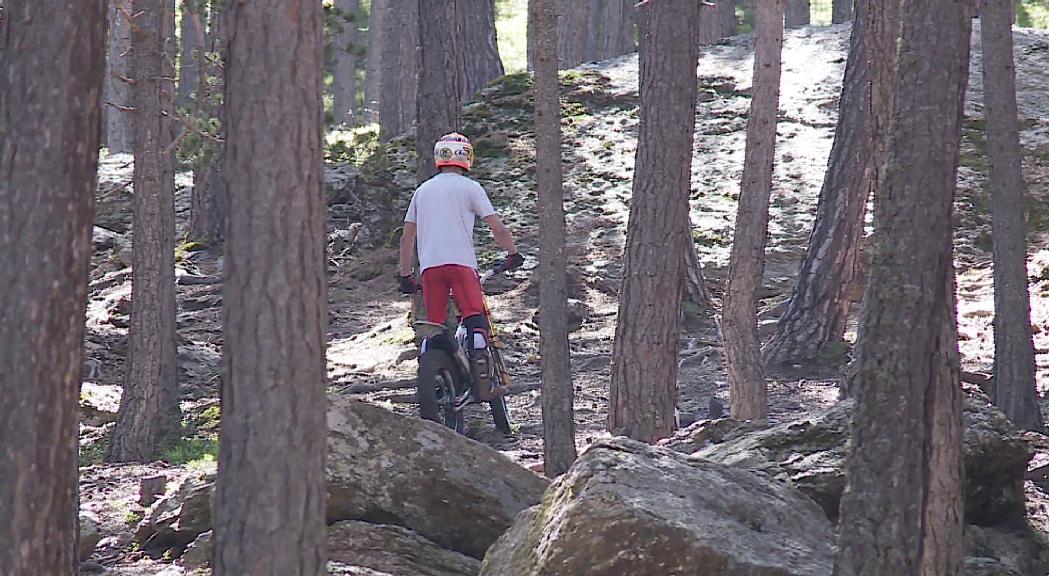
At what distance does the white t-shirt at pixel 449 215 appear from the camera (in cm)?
840

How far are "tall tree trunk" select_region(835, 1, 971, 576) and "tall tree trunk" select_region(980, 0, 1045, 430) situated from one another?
5391 millimetres

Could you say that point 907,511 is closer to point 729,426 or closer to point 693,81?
→ point 729,426

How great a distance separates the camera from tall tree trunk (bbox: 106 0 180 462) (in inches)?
404

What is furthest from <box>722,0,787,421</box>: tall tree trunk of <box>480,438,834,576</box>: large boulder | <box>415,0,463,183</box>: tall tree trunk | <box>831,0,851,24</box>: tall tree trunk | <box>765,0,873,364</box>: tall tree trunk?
<box>831,0,851,24</box>: tall tree trunk

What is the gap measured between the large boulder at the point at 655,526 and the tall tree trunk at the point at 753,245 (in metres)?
3.56

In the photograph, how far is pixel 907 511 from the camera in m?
4.42

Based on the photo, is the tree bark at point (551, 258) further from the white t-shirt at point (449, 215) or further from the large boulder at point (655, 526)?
the large boulder at point (655, 526)

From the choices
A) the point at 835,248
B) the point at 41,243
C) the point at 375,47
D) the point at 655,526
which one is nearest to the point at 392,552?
the point at 655,526

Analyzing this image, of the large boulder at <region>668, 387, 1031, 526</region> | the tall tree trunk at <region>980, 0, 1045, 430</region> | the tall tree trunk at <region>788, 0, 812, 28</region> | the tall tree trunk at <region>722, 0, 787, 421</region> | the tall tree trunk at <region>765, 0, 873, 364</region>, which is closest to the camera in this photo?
the large boulder at <region>668, 387, 1031, 526</region>

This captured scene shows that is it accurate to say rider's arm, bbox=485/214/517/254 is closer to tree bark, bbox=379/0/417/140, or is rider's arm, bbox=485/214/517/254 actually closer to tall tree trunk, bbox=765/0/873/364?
tall tree trunk, bbox=765/0/873/364

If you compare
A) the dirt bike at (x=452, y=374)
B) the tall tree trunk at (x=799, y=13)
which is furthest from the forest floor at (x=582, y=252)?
the tall tree trunk at (x=799, y=13)

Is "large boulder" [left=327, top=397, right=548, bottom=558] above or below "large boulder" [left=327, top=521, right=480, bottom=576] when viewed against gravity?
above

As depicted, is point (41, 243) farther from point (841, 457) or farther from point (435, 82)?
point (435, 82)

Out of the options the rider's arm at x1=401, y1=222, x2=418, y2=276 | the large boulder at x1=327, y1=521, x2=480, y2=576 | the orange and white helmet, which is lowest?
the large boulder at x1=327, y1=521, x2=480, y2=576
